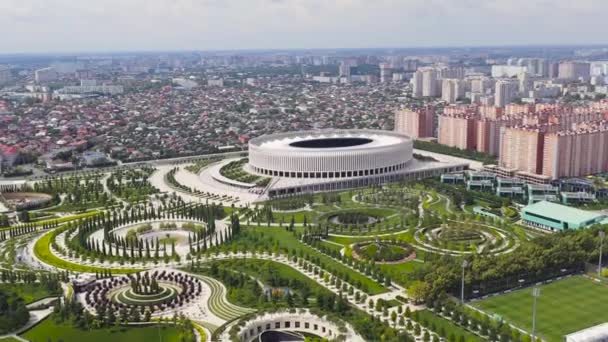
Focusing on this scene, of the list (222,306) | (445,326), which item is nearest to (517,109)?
(445,326)

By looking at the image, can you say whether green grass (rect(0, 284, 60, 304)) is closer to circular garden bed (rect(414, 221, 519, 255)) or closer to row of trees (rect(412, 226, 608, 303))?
row of trees (rect(412, 226, 608, 303))

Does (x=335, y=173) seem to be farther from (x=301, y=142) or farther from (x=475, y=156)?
(x=475, y=156)

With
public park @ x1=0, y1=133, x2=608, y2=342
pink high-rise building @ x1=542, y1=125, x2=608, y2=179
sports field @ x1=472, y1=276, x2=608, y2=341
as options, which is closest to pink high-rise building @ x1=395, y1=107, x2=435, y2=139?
pink high-rise building @ x1=542, y1=125, x2=608, y2=179

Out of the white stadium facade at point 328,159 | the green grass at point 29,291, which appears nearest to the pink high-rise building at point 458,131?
the white stadium facade at point 328,159

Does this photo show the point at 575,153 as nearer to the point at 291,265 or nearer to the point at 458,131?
the point at 458,131

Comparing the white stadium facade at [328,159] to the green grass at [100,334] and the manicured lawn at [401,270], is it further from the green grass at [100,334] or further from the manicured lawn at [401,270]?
the green grass at [100,334]

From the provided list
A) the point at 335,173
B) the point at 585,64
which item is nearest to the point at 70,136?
the point at 335,173
